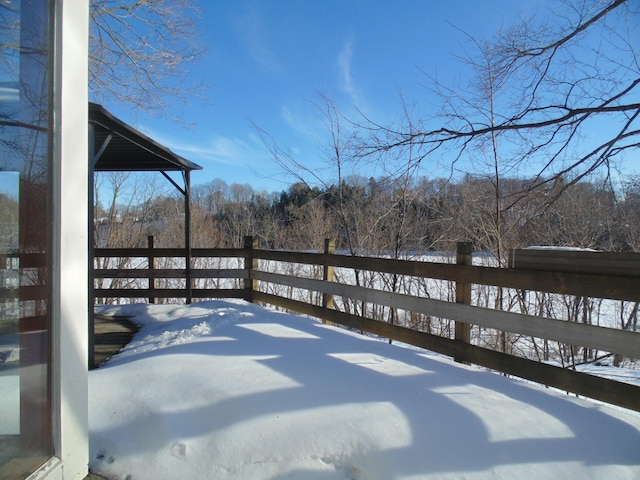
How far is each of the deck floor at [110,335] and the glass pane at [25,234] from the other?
213cm

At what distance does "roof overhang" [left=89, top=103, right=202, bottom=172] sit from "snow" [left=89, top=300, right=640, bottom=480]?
7.71 ft

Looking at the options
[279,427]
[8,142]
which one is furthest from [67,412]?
[8,142]

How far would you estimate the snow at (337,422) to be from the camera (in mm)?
2041

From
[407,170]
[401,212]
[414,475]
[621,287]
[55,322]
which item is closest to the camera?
[55,322]

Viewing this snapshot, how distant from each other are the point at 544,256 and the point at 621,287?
581 mm

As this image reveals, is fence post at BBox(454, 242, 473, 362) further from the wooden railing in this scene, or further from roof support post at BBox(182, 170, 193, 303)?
roof support post at BBox(182, 170, 193, 303)

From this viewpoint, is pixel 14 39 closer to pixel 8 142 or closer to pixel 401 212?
pixel 8 142

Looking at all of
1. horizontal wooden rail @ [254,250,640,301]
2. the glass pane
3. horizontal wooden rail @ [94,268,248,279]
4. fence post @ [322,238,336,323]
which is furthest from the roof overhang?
horizontal wooden rail @ [254,250,640,301]

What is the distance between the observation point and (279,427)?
90.7 inches

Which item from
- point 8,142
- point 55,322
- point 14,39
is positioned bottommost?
point 55,322

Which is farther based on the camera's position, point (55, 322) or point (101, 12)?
point (101, 12)

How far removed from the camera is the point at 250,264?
6.70 meters

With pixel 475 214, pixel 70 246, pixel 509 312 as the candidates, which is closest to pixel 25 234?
pixel 70 246

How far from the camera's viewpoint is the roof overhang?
12.5 ft
